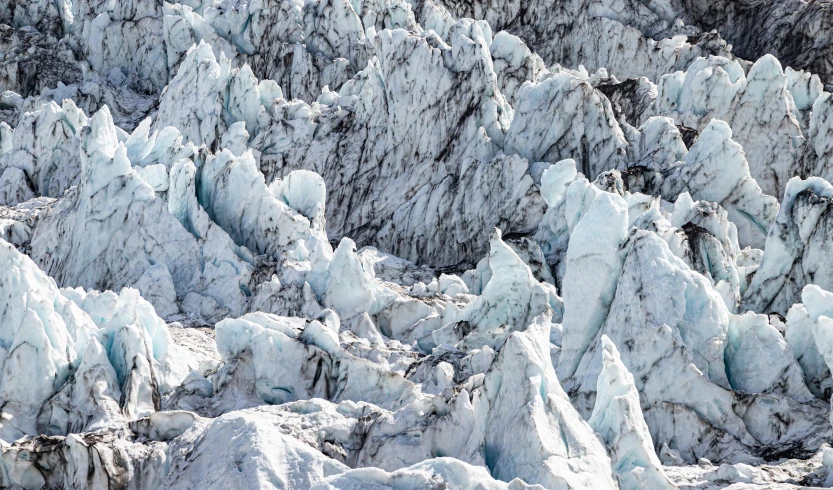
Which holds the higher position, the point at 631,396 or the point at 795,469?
the point at 631,396

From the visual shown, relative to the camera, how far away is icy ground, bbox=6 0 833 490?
714 inches

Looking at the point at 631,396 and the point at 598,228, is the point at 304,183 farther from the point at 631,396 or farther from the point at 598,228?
the point at 631,396

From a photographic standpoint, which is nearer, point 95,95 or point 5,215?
point 5,215

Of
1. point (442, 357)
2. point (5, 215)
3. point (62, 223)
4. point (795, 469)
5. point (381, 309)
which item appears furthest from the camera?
point (5, 215)

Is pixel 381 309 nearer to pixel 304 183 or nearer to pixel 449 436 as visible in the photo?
pixel 304 183

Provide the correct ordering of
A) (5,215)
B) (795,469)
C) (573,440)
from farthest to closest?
1. (5,215)
2. (795,469)
3. (573,440)

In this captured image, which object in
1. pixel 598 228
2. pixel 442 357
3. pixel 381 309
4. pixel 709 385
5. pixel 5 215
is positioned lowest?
pixel 5 215

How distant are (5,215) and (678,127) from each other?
92.0 feet

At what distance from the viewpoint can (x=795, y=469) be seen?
64.7 ft

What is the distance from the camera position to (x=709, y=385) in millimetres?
23109

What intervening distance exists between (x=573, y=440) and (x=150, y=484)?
697cm

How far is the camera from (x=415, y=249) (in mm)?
43844

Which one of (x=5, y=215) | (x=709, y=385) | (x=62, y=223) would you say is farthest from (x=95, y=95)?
(x=709, y=385)

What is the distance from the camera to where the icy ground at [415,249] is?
1812 centimetres
